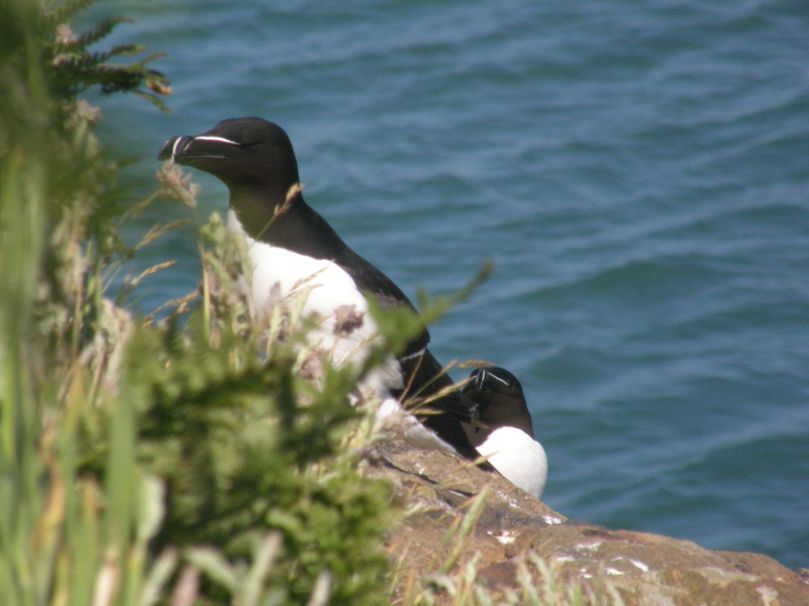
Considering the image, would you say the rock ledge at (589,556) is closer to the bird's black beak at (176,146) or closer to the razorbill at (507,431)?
the bird's black beak at (176,146)

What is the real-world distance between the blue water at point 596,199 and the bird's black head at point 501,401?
124 cm

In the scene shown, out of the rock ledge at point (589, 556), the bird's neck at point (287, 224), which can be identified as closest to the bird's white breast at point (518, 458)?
the bird's neck at point (287, 224)

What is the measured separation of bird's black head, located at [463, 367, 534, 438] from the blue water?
1237 mm

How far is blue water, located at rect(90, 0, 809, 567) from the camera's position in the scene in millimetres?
8555

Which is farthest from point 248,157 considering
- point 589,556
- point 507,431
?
point 507,431

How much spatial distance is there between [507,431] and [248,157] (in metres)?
2.58

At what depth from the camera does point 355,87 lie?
466 inches

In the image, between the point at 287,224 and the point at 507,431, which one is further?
the point at 507,431

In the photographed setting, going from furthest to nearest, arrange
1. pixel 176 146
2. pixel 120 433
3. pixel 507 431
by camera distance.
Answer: pixel 507 431 < pixel 176 146 < pixel 120 433

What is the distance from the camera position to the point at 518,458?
21.9 ft

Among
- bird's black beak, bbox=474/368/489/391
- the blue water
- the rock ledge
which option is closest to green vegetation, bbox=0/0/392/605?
the rock ledge

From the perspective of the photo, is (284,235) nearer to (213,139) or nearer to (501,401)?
(213,139)

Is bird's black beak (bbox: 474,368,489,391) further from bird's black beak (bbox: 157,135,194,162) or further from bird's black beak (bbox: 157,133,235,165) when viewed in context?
bird's black beak (bbox: 157,135,194,162)

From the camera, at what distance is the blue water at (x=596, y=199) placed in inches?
337
